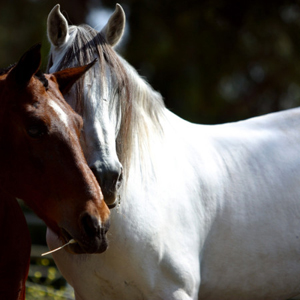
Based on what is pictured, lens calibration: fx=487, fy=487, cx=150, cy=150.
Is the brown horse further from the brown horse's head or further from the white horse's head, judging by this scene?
the white horse's head

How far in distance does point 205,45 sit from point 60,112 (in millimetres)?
5430

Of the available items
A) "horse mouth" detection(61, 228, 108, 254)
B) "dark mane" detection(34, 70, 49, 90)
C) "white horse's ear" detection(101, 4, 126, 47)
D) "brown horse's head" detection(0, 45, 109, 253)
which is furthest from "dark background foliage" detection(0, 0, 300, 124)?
"horse mouth" detection(61, 228, 108, 254)

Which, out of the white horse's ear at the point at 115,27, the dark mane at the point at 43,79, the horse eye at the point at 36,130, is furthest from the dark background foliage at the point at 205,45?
the horse eye at the point at 36,130

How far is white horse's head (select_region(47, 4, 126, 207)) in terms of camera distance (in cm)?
220

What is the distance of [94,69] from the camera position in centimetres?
240

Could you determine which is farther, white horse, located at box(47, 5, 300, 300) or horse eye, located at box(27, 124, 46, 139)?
white horse, located at box(47, 5, 300, 300)

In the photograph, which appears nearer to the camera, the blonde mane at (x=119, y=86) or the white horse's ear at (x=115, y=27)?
the blonde mane at (x=119, y=86)

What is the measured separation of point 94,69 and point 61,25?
30 centimetres

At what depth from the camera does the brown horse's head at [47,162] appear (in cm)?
196

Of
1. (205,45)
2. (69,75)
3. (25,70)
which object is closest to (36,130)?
(25,70)

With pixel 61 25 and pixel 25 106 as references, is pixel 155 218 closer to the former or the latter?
pixel 25 106

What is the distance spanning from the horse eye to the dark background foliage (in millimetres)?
4668

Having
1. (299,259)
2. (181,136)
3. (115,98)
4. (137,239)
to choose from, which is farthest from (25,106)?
(299,259)

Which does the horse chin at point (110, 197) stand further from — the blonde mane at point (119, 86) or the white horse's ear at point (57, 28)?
the white horse's ear at point (57, 28)
